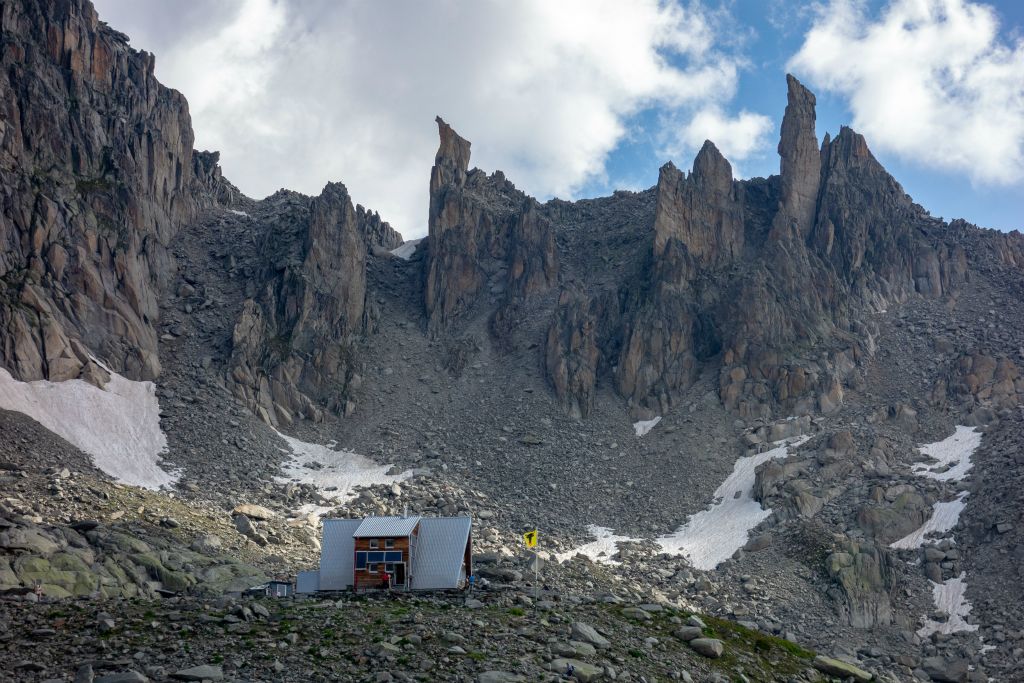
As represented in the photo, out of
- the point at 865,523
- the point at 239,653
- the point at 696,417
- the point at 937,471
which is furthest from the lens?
the point at 696,417

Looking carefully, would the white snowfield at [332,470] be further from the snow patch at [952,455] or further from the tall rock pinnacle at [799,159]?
the tall rock pinnacle at [799,159]

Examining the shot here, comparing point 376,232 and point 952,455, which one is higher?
point 376,232

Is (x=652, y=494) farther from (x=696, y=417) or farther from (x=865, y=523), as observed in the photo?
(x=865, y=523)

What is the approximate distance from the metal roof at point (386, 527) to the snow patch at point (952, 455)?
197 feet

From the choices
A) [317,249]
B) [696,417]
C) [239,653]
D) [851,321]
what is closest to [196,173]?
[317,249]

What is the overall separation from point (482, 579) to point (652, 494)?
46.6m

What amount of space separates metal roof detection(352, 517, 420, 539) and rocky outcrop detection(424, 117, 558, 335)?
255 ft

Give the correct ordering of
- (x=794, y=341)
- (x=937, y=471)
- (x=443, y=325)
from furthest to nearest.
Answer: (x=443, y=325) → (x=794, y=341) → (x=937, y=471)

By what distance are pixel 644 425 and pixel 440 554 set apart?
6534cm

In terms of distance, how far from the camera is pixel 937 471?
8744cm

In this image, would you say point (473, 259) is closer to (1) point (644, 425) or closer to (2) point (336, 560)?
(1) point (644, 425)

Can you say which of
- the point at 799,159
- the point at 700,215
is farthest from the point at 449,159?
the point at 799,159

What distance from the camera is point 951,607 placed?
6919cm

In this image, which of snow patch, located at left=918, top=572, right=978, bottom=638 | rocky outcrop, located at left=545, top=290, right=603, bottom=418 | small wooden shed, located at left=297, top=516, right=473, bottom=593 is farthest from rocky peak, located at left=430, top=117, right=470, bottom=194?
small wooden shed, located at left=297, top=516, right=473, bottom=593
